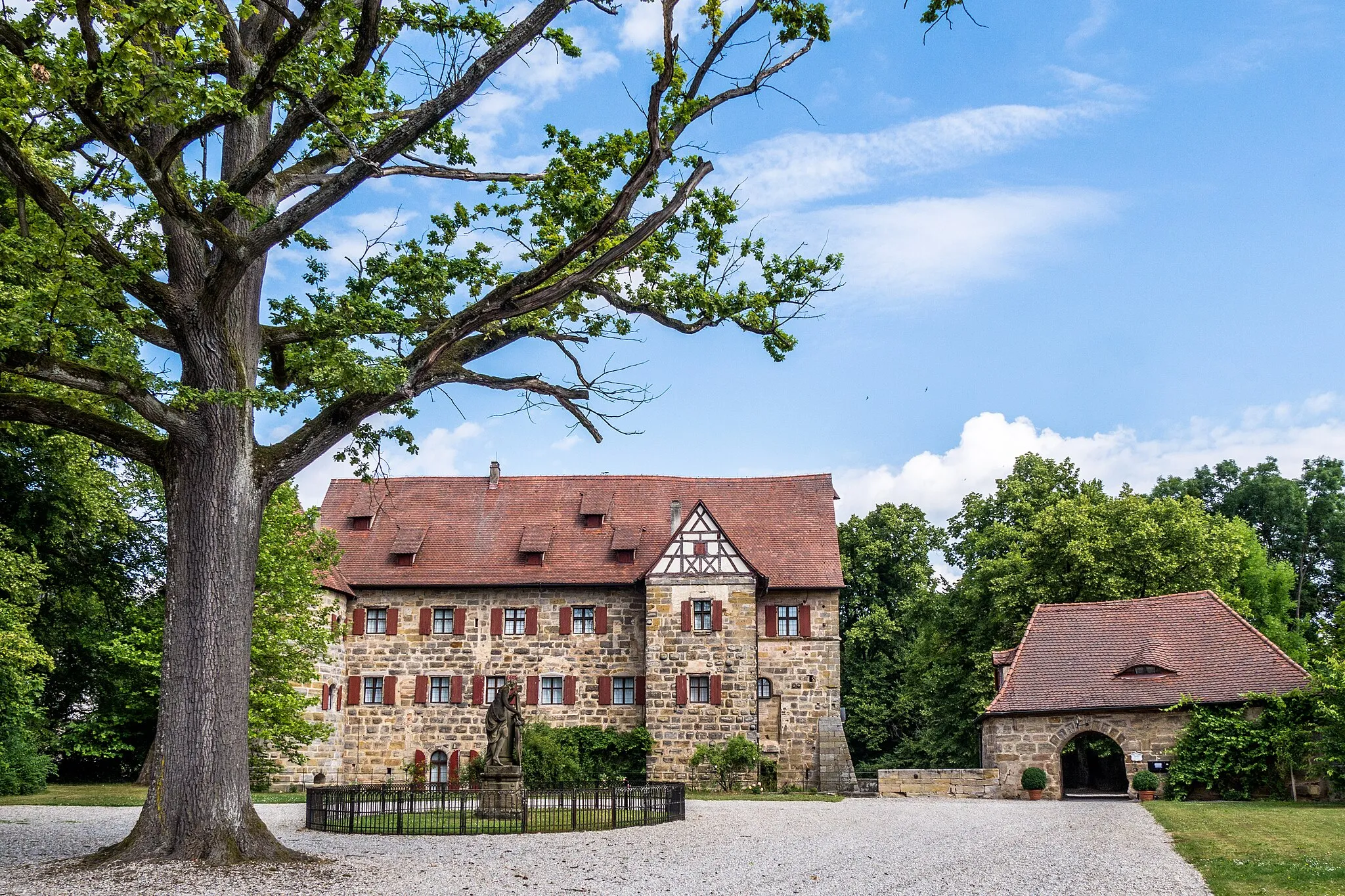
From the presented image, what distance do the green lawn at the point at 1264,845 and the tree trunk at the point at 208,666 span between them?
8.86m

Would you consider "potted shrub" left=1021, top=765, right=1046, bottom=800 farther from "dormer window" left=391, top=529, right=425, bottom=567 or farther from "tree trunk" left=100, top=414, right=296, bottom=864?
"tree trunk" left=100, top=414, right=296, bottom=864

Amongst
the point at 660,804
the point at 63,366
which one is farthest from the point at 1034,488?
the point at 63,366

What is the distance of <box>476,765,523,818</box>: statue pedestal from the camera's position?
17.2m

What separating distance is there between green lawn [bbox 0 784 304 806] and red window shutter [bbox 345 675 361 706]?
5276 millimetres

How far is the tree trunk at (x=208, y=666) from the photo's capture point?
1041 cm

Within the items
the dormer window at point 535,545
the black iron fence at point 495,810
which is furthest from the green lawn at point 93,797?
the dormer window at point 535,545

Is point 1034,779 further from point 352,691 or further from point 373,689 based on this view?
point 352,691

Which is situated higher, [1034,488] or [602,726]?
[1034,488]

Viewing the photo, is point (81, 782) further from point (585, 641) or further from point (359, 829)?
point (359, 829)

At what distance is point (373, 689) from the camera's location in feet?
106

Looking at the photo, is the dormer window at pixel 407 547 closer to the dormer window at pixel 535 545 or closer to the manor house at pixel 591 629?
the manor house at pixel 591 629

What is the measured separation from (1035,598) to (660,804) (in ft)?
60.9

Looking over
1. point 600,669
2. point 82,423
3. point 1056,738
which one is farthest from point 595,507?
point 82,423

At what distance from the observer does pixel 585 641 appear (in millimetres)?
32219
